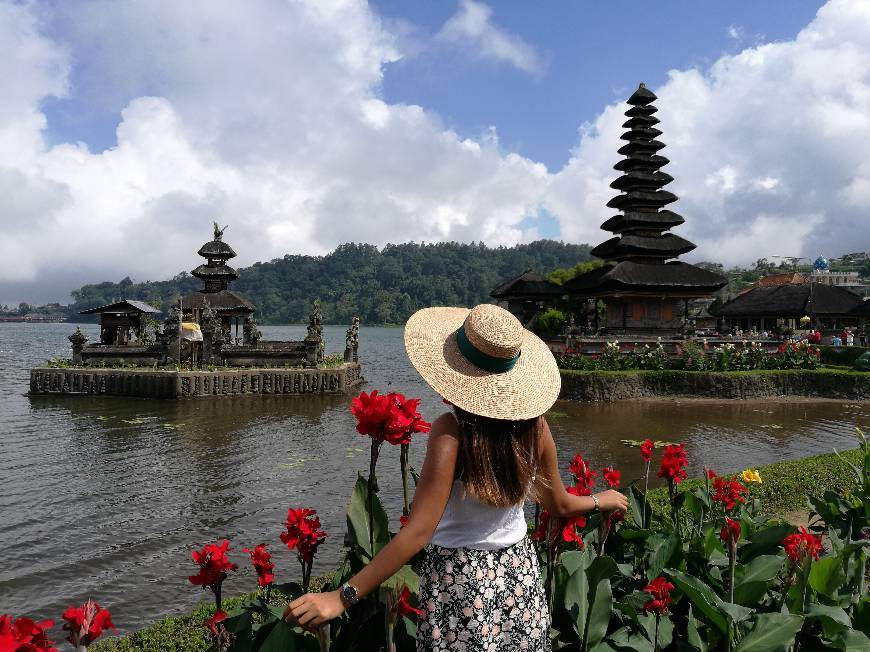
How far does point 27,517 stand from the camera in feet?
33.0

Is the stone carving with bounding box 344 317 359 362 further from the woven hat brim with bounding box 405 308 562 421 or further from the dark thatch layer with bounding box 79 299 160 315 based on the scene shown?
the woven hat brim with bounding box 405 308 562 421

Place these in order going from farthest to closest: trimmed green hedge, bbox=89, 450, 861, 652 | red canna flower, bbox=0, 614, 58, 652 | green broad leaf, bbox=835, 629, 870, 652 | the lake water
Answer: the lake water < trimmed green hedge, bbox=89, 450, 861, 652 < green broad leaf, bbox=835, 629, 870, 652 < red canna flower, bbox=0, 614, 58, 652

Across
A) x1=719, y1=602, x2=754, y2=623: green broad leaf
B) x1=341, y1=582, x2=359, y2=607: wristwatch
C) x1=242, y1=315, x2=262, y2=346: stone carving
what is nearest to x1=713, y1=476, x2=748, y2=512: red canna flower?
x1=719, y1=602, x2=754, y2=623: green broad leaf

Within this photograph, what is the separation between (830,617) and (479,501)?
6.58 feet

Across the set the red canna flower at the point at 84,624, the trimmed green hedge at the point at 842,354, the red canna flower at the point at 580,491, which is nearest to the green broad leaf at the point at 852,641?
the red canna flower at the point at 580,491

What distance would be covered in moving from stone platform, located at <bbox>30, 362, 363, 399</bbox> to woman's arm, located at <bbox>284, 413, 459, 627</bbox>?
25.1 meters

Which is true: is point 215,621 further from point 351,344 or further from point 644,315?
point 644,315

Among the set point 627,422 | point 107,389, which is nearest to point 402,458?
point 627,422

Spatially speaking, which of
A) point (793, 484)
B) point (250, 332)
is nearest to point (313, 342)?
point (250, 332)

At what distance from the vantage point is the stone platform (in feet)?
83.4

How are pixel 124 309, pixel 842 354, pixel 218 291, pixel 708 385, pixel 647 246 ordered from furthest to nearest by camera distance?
1. pixel 218 291
2. pixel 647 246
3. pixel 124 309
4. pixel 842 354
5. pixel 708 385

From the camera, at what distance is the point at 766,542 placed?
12.9 ft

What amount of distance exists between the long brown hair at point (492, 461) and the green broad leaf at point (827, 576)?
6.83 ft

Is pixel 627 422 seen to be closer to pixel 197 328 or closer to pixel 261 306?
pixel 197 328
